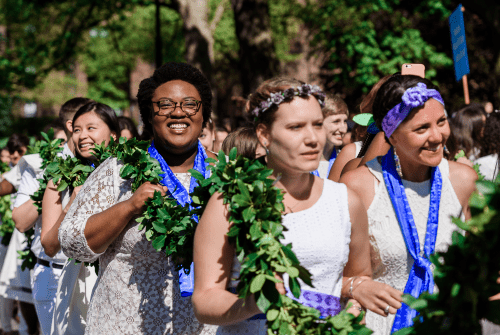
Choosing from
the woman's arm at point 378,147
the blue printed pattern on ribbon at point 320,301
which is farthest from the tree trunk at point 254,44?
the blue printed pattern on ribbon at point 320,301

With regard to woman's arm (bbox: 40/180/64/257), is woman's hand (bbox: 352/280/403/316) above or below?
→ below

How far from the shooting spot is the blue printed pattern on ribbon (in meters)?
2.34

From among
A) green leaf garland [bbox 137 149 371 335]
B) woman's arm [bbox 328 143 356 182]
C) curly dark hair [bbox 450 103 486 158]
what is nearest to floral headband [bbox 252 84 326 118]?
green leaf garland [bbox 137 149 371 335]

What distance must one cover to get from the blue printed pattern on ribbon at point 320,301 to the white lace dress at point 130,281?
894 mm

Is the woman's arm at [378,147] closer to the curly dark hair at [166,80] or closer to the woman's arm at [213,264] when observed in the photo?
the curly dark hair at [166,80]

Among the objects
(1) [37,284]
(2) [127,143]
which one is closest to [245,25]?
(1) [37,284]

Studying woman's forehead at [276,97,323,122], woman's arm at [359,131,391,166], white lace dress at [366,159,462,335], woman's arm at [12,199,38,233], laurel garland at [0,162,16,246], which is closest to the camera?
woman's forehead at [276,97,323,122]

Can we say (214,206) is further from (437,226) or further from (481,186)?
(437,226)

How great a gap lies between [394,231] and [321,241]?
2.23 ft

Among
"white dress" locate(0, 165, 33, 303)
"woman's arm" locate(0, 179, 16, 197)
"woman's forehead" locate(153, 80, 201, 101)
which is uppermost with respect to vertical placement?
"woman's forehead" locate(153, 80, 201, 101)

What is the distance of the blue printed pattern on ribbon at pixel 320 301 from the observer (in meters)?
2.34

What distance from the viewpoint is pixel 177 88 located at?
10.2 ft

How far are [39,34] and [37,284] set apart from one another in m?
17.4

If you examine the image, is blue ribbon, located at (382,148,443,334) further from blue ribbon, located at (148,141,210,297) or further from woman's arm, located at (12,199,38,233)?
woman's arm, located at (12,199,38,233)
